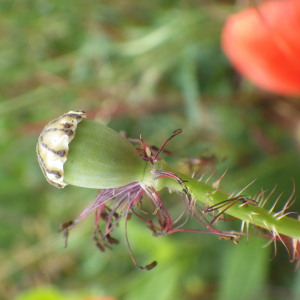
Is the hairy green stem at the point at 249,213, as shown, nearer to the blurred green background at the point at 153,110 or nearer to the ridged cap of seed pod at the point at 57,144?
the ridged cap of seed pod at the point at 57,144

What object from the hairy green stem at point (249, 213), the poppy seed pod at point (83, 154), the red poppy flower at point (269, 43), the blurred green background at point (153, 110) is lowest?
the blurred green background at point (153, 110)

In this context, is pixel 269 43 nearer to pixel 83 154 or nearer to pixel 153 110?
pixel 153 110

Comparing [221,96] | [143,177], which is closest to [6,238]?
[221,96]

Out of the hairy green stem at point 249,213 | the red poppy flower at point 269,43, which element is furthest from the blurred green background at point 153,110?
the hairy green stem at point 249,213

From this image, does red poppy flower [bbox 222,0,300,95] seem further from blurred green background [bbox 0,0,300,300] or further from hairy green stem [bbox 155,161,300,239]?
hairy green stem [bbox 155,161,300,239]

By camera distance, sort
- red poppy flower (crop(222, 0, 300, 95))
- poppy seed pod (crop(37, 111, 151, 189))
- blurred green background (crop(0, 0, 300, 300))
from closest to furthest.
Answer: poppy seed pod (crop(37, 111, 151, 189)) < red poppy flower (crop(222, 0, 300, 95)) < blurred green background (crop(0, 0, 300, 300))

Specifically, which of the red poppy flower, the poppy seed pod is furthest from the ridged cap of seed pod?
the red poppy flower

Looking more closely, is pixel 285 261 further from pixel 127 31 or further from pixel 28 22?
pixel 28 22
